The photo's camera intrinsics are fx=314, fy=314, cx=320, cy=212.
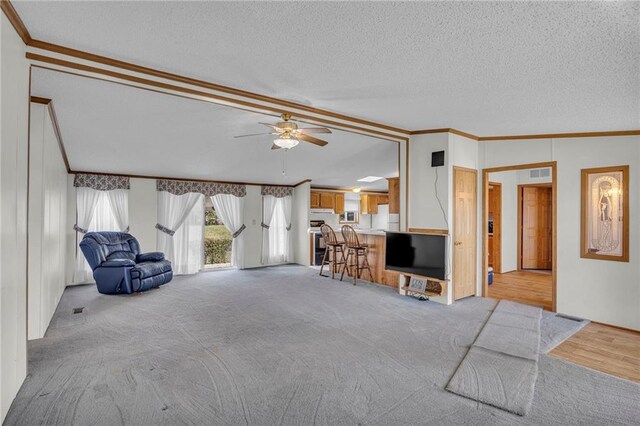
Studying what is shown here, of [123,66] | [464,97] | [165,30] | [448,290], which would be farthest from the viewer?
[448,290]

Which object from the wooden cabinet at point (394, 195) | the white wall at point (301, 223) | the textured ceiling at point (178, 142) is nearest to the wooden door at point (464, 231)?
the textured ceiling at point (178, 142)

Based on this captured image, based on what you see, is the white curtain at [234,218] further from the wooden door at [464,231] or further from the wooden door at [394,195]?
the wooden door at [464,231]

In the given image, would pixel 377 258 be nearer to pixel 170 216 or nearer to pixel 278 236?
pixel 278 236

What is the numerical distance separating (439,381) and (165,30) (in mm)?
3121

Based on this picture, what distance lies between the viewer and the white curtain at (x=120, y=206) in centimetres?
609

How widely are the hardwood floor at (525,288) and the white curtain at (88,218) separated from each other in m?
7.00

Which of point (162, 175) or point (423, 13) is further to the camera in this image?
point (162, 175)

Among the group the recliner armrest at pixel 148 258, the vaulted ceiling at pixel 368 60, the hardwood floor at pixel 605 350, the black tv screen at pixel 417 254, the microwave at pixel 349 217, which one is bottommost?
the hardwood floor at pixel 605 350

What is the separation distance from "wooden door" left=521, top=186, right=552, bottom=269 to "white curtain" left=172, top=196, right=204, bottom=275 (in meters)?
7.22

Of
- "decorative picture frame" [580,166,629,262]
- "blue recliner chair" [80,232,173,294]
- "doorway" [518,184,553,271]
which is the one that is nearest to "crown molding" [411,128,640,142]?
"decorative picture frame" [580,166,629,262]

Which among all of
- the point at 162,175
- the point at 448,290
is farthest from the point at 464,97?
the point at 162,175

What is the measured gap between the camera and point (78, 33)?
6.89 ft

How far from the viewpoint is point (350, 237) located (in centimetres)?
626

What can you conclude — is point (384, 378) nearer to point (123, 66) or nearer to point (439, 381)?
point (439, 381)
